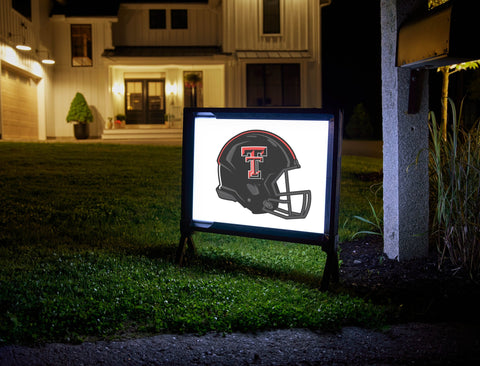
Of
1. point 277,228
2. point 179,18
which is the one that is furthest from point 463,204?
point 179,18

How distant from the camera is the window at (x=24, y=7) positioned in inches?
818

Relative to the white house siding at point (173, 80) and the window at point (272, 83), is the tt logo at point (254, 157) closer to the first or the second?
the white house siding at point (173, 80)

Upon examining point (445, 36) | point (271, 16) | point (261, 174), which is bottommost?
point (261, 174)

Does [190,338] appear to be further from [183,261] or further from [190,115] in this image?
[190,115]

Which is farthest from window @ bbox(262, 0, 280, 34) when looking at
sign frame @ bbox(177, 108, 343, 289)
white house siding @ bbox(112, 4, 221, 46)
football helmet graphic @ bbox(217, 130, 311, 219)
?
football helmet graphic @ bbox(217, 130, 311, 219)

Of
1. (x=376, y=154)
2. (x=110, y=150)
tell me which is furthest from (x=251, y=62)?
(x=110, y=150)

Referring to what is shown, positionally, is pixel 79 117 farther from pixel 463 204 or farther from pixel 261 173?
pixel 463 204

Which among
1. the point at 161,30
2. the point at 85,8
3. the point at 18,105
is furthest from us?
the point at 161,30

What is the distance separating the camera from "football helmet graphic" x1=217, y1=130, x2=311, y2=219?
3.97 metres

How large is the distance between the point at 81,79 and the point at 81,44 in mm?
1782

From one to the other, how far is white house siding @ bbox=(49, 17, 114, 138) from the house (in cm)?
5

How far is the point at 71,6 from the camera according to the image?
2522cm

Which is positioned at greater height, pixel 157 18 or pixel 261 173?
pixel 157 18

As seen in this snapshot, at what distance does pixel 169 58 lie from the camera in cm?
2416
